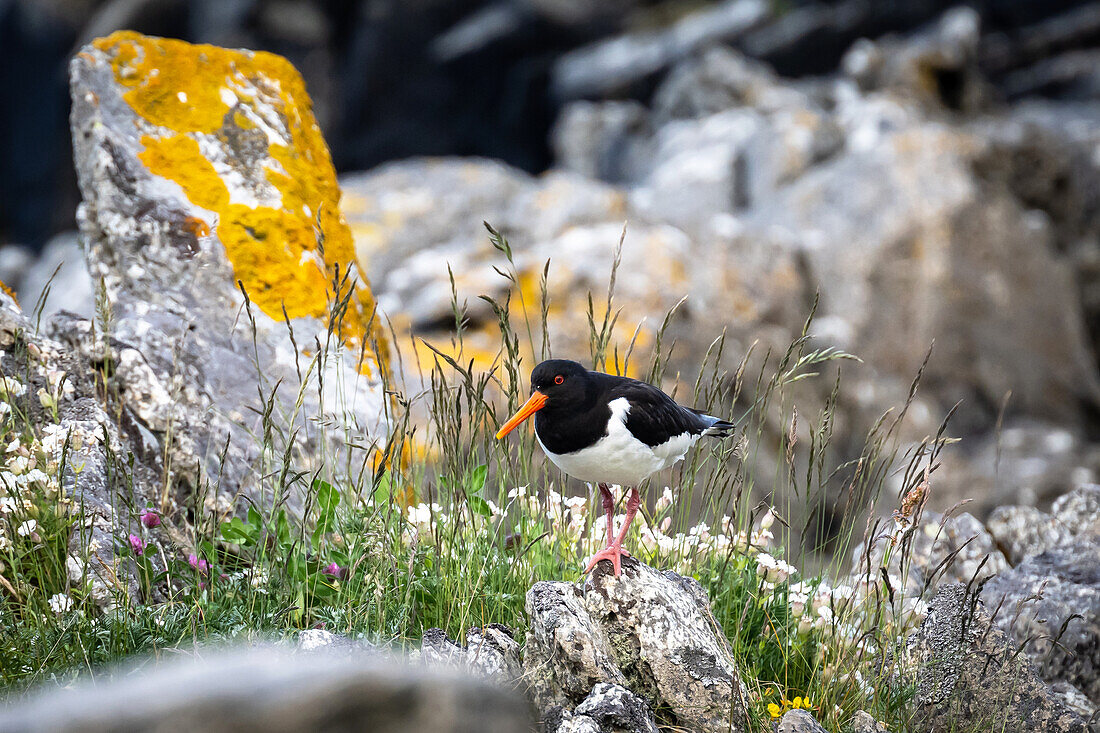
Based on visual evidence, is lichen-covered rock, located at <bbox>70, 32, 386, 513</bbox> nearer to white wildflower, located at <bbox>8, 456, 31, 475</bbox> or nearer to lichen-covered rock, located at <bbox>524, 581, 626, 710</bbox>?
white wildflower, located at <bbox>8, 456, 31, 475</bbox>

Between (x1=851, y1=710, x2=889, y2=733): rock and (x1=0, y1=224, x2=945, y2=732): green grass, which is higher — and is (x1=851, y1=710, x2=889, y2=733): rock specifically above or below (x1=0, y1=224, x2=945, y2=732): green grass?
below

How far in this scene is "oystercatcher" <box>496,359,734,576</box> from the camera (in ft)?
9.39

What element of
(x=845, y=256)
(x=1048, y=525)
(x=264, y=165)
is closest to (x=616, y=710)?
(x=264, y=165)

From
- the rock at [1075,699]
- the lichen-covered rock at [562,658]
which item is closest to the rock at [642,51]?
the rock at [1075,699]

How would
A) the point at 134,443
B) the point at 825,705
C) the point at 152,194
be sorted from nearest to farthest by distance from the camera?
the point at 825,705
the point at 134,443
the point at 152,194

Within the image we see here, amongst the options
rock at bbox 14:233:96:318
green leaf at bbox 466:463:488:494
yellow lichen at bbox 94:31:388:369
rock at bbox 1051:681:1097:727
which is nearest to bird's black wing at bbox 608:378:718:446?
green leaf at bbox 466:463:488:494

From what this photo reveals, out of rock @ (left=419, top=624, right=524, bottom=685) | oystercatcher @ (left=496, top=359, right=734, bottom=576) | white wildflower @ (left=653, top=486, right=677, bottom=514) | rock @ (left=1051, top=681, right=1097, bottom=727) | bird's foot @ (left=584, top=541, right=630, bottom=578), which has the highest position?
oystercatcher @ (left=496, top=359, right=734, bottom=576)

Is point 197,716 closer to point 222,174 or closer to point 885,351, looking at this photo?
point 222,174

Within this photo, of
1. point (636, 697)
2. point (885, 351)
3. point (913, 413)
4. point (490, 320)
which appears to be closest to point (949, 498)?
point (913, 413)

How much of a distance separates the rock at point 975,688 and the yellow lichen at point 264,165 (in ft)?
8.42

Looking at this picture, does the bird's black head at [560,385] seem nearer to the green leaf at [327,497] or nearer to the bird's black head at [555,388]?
the bird's black head at [555,388]

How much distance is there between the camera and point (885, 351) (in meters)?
8.95

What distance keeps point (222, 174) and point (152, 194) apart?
13.2 inches

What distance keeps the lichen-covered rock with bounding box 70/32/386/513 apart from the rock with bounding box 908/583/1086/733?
2380 mm
